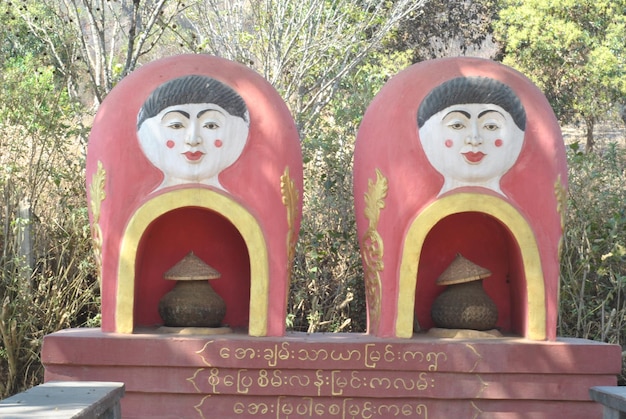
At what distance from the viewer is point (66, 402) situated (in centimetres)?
371

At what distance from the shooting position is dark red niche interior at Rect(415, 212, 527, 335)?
6762 mm

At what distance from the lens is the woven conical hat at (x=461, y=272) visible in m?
6.36

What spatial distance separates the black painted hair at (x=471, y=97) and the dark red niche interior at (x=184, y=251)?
1692 mm

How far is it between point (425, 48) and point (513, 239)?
12.2 m

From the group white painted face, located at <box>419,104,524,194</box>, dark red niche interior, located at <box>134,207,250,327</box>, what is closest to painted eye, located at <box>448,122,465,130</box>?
white painted face, located at <box>419,104,524,194</box>

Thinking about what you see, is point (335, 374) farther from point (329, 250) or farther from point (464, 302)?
point (329, 250)

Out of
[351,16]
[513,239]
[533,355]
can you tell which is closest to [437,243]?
[513,239]

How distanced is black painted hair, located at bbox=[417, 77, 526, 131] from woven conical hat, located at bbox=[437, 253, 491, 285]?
1010 mm

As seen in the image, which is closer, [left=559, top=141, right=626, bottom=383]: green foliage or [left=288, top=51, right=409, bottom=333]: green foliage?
[left=559, top=141, right=626, bottom=383]: green foliage

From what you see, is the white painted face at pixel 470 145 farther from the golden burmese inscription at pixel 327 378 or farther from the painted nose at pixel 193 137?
the painted nose at pixel 193 137

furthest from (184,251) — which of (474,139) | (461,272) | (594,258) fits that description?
(594,258)

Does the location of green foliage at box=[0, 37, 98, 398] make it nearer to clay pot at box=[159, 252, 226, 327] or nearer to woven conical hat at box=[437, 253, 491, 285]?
clay pot at box=[159, 252, 226, 327]

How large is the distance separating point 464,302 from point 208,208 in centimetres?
186

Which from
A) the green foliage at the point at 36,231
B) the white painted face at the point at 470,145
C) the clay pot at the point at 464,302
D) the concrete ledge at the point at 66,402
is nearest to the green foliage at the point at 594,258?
the clay pot at the point at 464,302
